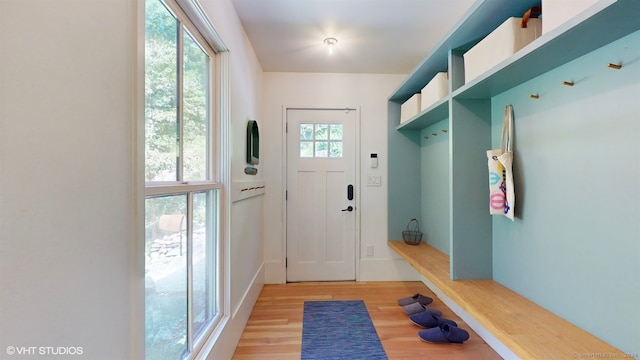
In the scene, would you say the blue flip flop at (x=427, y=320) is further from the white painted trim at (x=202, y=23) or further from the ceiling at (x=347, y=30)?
the white painted trim at (x=202, y=23)

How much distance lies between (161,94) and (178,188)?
1.30ft

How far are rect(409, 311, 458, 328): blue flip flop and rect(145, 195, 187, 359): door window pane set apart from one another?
1.66 metres

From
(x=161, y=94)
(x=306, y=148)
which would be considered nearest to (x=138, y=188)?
(x=161, y=94)

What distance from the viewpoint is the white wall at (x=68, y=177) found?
0.46 m

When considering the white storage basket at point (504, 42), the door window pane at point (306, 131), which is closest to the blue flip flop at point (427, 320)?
the white storage basket at point (504, 42)

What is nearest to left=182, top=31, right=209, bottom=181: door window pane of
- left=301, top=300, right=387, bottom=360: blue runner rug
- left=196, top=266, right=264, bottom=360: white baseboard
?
left=196, top=266, right=264, bottom=360: white baseboard

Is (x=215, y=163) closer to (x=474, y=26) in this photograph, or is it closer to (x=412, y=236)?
(x=474, y=26)

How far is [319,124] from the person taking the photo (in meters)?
2.91

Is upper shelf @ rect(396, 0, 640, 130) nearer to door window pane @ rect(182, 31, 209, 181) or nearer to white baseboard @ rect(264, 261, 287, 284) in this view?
door window pane @ rect(182, 31, 209, 181)

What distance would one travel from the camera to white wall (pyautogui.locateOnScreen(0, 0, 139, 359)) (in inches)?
18.1

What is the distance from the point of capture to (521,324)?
3.60ft

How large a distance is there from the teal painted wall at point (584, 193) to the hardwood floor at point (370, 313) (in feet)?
2.46

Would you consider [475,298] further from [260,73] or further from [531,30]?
[260,73]

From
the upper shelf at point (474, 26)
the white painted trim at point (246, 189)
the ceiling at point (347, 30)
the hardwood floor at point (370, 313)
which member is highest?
the ceiling at point (347, 30)
